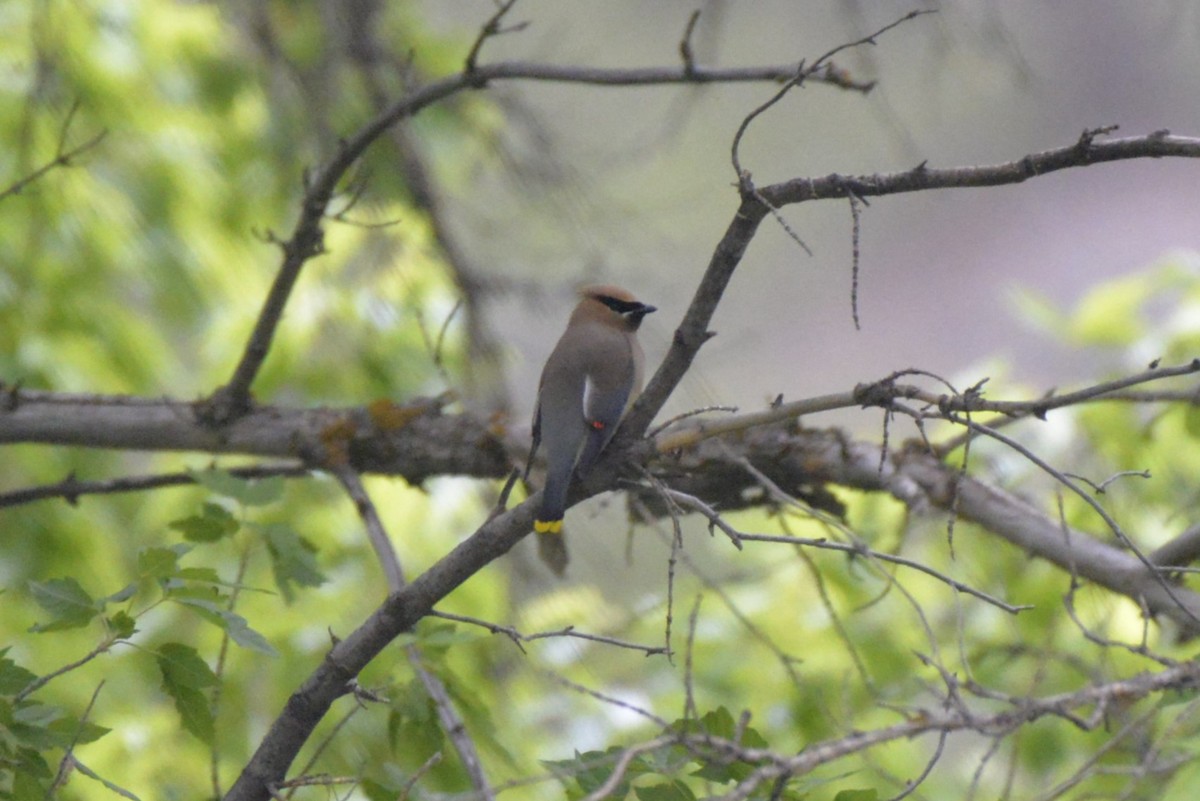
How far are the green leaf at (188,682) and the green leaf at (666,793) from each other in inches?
32.2

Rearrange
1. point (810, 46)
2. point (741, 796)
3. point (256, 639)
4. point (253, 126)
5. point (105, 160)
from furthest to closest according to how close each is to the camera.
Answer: point (810, 46) < point (253, 126) < point (105, 160) < point (256, 639) < point (741, 796)

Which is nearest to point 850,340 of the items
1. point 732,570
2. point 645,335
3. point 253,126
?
point 732,570

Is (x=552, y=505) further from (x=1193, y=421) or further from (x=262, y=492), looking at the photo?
(x=1193, y=421)

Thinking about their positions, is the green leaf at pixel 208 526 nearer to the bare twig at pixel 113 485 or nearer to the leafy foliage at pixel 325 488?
the bare twig at pixel 113 485

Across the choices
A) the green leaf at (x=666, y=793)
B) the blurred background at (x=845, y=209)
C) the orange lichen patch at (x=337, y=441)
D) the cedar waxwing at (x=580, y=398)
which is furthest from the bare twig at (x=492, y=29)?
the green leaf at (x=666, y=793)

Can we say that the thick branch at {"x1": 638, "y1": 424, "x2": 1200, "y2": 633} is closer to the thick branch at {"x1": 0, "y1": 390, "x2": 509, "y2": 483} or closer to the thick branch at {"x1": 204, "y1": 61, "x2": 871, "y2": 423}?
the thick branch at {"x1": 0, "y1": 390, "x2": 509, "y2": 483}

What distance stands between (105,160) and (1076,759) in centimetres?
467

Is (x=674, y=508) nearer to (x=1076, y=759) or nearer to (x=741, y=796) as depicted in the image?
(x=741, y=796)

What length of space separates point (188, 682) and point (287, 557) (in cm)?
58

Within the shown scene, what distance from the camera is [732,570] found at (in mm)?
6668

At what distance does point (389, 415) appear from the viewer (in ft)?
12.2

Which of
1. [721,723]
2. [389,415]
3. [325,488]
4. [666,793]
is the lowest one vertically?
[666,793]

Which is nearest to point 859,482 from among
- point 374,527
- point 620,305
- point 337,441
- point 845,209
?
point 620,305

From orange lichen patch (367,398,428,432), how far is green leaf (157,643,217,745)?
1433 millimetres
